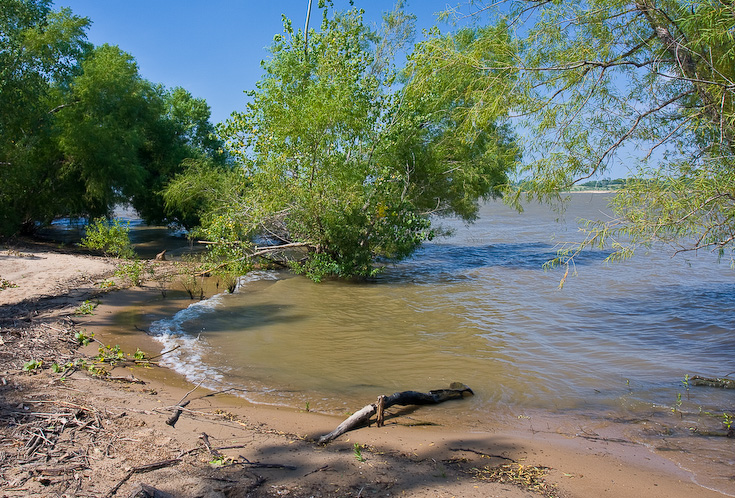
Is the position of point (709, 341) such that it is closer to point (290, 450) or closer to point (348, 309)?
point (348, 309)

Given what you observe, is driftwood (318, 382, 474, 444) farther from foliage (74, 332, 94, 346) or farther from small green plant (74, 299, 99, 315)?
small green plant (74, 299, 99, 315)

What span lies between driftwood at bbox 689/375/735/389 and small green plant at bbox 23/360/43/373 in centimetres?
820

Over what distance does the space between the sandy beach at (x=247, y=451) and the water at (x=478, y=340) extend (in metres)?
0.79

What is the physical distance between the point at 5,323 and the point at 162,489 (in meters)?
5.81

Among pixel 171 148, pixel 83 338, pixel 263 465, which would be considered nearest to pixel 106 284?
pixel 83 338

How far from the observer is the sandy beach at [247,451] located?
3.36 metres

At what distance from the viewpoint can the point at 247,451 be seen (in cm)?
394

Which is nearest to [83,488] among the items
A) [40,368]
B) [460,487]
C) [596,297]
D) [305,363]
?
[460,487]

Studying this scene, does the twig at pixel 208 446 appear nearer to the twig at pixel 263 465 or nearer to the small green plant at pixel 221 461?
the small green plant at pixel 221 461

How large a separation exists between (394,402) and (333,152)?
9.04 m

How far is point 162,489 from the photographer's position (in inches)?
126

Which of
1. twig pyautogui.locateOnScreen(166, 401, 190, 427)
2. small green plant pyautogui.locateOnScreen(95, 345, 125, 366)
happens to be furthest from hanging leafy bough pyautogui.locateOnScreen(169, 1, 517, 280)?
twig pyautogui.locateOnScreen(166, 401, 190, 427)

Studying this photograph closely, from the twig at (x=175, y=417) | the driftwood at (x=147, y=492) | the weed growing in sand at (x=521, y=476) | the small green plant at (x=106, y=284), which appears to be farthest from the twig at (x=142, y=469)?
the small green plant at (x=106, y=284)

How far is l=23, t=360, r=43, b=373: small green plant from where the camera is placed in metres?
5.51
